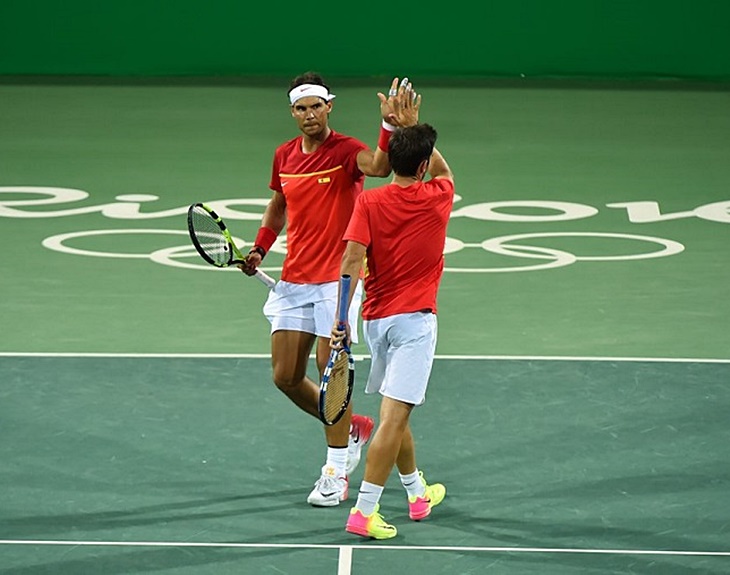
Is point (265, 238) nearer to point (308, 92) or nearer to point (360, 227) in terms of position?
point (308, 92)

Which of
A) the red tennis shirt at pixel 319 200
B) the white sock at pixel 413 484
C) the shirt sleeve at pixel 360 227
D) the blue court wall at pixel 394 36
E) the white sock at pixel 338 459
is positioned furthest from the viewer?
the blue court wall at pixel 394 36

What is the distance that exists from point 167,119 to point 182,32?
9.69 ft

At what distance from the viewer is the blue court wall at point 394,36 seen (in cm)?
2108

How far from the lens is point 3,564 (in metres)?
6.39

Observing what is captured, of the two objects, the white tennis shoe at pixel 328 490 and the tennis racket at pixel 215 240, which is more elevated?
the tennis racket at pixel 215 240

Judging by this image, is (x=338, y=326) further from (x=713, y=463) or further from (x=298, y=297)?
(x=713, y=463)

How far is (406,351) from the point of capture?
6727 mm

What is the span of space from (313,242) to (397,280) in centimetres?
75

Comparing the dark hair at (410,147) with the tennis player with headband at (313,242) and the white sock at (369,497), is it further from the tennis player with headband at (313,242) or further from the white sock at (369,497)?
the white sock at (369,497)

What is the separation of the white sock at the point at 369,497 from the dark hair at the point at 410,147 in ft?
4.32

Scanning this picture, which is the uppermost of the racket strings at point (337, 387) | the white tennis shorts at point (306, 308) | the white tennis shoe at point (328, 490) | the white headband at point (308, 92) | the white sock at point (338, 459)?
the white headband at point (308, 92)

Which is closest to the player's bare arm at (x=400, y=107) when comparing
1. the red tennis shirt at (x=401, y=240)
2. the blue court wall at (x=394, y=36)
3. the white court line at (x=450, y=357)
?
the red tennis shirt at (x=401, y=240)

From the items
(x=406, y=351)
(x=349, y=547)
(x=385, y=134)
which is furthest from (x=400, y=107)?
(x=349, y=547)

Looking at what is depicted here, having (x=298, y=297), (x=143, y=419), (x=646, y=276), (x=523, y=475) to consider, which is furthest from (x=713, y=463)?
(x=646, y=276)
